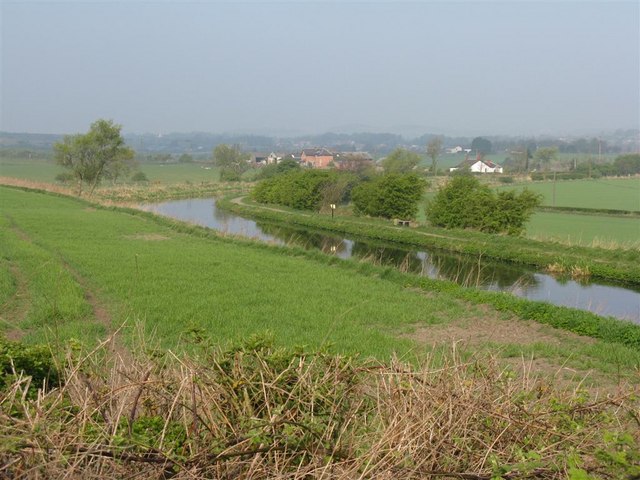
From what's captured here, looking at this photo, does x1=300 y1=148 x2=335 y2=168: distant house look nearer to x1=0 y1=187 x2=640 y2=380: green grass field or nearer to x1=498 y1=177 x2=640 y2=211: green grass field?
x1=498 y1=177 x2=640 y2=211: green grass field

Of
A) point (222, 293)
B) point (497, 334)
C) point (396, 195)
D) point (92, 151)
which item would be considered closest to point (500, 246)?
point (396, 195)

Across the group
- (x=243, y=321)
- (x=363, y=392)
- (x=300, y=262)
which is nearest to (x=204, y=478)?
(x=363, y=392)

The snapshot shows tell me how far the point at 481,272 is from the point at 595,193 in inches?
1385

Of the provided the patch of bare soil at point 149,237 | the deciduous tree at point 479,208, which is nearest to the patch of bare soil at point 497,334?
the patch of bare soil at point 149,237

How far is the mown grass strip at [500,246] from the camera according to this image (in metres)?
20.1

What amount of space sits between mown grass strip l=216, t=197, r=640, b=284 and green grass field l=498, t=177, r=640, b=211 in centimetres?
1531

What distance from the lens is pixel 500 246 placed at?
79.8 feet

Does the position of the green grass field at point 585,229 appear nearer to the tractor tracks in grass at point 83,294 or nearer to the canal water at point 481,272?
the canal water at point 481,272

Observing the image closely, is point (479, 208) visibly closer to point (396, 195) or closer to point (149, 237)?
point (396, 195)

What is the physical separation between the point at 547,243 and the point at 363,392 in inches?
875

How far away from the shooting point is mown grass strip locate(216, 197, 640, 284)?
2011 centimetres

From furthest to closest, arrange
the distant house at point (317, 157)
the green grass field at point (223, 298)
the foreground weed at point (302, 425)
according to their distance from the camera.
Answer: the distant house at point (317, 157)
the green grass field at point (223, 298)
the foreground weed at point (302, 425)

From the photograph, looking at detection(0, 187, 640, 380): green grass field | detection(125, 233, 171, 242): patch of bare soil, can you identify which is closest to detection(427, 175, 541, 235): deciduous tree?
detection(0, 187, 640, 380): green grass field

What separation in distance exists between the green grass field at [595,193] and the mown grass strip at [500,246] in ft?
50.2
